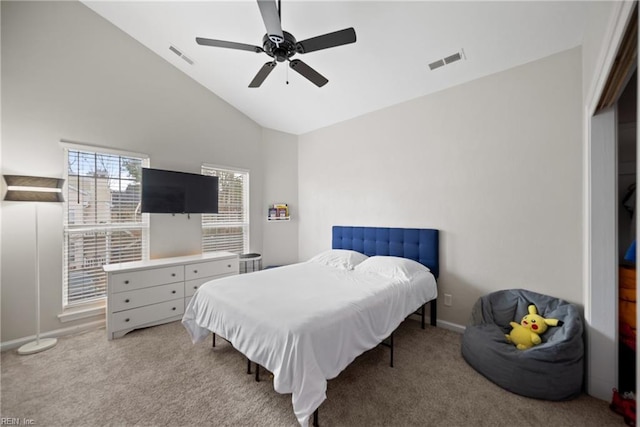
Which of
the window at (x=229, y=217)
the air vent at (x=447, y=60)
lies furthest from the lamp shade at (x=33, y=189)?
the air vent at (x=447, y=60)

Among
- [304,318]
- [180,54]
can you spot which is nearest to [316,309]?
[304,318]

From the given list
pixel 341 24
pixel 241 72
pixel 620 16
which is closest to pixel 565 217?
pixel 620 16

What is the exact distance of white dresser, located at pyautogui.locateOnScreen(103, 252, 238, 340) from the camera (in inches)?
110

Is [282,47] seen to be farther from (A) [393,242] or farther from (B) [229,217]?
(B) [229,217]

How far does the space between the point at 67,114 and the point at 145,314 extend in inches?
97.9

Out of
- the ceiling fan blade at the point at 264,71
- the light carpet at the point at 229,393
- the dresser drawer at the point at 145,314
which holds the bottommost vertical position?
the light carpet at the point at 229,393

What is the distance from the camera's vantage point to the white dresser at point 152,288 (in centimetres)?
279

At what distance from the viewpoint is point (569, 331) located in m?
1.98

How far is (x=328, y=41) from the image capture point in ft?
6.35

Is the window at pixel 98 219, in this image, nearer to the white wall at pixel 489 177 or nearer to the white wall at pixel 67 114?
the white wall at pixel 67 114

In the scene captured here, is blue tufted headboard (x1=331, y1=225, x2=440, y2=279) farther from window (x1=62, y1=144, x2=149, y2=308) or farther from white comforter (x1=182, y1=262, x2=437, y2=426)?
window (x1=62, y1=144, x2=149, y2=308)

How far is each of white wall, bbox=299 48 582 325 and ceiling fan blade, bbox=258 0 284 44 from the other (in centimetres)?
218

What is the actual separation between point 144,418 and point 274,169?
3807mm

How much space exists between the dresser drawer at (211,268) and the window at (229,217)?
22.8 inches
